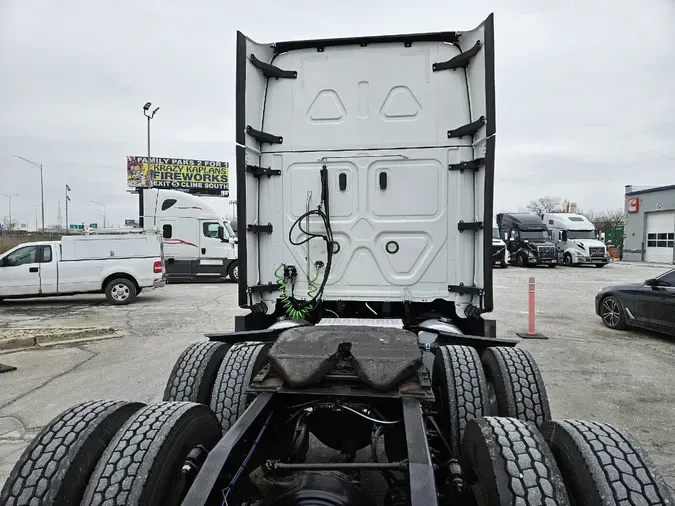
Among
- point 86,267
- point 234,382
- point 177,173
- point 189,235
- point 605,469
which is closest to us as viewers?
point 605,469

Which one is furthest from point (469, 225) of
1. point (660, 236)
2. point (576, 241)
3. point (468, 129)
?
point (660, 236)

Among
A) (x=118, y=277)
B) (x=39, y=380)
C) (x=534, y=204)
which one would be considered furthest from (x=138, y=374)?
(x=534, y=204)

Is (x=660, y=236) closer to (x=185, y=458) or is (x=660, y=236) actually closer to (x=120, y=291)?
(x=120, y=291)

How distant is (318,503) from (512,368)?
1.63 m

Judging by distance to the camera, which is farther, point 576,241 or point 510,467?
point 576,241

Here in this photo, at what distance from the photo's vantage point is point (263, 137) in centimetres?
428

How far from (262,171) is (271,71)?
91 cm

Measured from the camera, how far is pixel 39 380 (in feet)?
19.0

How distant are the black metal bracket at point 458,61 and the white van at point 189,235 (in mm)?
14535

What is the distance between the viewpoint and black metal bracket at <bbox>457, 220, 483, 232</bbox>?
4029mm

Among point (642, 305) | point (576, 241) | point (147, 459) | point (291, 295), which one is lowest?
point (642, 305)

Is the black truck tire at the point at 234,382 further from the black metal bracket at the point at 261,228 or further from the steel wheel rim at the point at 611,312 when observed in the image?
the steel wheel rim at the point at 611,312

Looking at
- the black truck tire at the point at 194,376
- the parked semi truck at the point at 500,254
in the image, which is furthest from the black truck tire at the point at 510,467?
the parked semi truck at the point at 500,254

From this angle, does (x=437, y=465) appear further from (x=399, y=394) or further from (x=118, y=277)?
(x=118, y=277)
